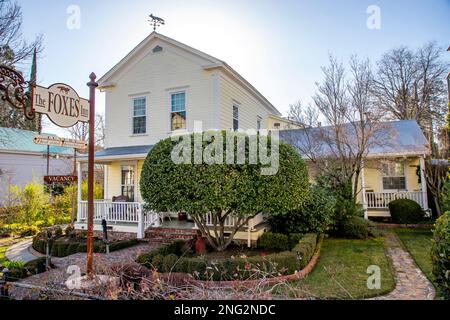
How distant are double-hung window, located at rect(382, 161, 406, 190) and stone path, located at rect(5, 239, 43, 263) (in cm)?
1470

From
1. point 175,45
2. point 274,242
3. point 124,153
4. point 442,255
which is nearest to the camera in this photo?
point 442,255

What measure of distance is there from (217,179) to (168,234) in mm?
4138

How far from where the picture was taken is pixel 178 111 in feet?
37.4

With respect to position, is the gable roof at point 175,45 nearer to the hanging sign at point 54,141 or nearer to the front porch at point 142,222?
the front porch at point 142,222

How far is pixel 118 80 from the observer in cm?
1246

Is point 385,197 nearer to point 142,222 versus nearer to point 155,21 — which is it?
point 142,222

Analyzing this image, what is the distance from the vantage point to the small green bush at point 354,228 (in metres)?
9.48

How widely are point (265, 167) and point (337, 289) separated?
9.57 ft

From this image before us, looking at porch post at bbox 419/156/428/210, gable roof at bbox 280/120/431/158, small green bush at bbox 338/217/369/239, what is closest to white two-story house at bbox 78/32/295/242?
gable roof at bbox 280/120/431/158

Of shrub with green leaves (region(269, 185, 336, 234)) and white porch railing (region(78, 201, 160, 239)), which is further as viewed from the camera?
white porch railing (region(78, 201, 160, 239))

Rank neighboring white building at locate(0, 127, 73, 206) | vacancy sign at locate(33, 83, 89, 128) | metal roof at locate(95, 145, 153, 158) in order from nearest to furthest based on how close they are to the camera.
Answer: vacancy sign at locate(33, 83, 89, 128), metal roof at locate(95, 145, 153, 158), neighboring white building at locate(0, 127, 73, 206)

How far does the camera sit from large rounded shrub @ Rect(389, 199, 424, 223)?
11.3 meters

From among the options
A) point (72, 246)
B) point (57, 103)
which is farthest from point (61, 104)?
point (72, 246)

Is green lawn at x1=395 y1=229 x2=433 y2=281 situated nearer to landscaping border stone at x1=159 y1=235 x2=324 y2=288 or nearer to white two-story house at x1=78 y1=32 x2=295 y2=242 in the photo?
landscaping border stone at x1=159 y1=235 x2=324 y2=288
